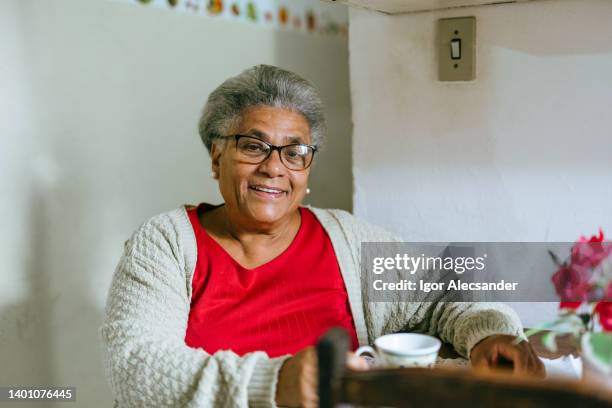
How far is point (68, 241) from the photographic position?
59.5 inches

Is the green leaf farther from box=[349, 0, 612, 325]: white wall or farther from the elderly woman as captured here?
box=[349, 0, 612, 325]: white wall

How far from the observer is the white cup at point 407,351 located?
2.90ft

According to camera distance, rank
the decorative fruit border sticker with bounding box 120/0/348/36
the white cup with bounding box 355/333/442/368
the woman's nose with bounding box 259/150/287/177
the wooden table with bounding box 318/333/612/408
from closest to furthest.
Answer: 1. the wooden table with bounding box 318/333/612/408
2. the white cup with bounding box 355/333/442/368
3. the woman's nose with bounding box 259/150/287/177
4. the decorative fruit border sticker with bounding box 120/0/348/36

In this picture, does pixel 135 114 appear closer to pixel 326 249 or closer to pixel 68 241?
pixel 68 241

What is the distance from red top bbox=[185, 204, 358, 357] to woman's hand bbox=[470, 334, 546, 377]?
32 cm

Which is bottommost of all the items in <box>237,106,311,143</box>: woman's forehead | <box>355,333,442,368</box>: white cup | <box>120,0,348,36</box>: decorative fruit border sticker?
<box>355,333,442,368</box>: white cup

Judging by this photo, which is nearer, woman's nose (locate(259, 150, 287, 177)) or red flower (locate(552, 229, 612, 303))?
red flower (locate(552, 229, 612, 303))

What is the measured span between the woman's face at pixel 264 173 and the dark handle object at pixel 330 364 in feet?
2.20

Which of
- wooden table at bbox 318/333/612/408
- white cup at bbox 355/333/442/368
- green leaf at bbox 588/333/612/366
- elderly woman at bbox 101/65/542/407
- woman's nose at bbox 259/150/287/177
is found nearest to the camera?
wooden table at bbox 318/333/612/408

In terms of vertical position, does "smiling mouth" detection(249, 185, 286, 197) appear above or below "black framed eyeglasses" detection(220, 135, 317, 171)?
below

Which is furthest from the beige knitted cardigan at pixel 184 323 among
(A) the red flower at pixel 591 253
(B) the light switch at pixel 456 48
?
(B) the light switch at pixel 456 48

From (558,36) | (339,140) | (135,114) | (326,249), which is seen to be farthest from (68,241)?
(558,36)

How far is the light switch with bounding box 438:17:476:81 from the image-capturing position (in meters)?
1.39

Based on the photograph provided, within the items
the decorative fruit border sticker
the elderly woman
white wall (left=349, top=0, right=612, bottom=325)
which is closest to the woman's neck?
the elderly woman
